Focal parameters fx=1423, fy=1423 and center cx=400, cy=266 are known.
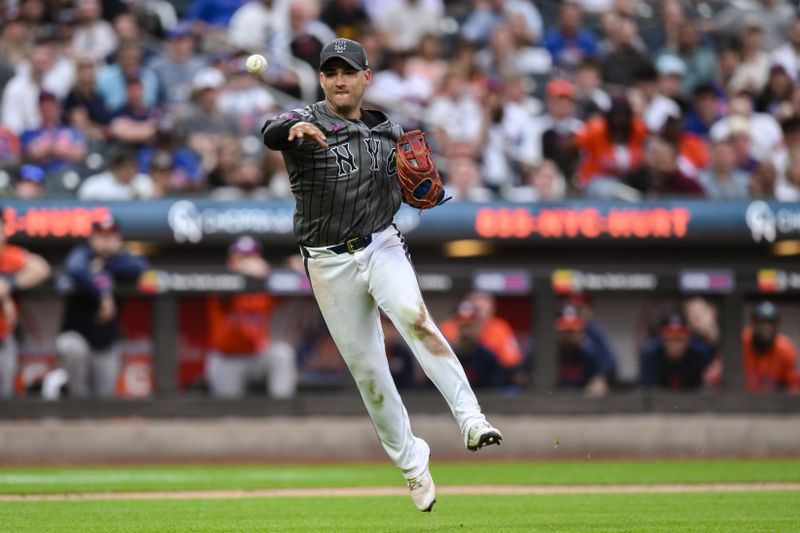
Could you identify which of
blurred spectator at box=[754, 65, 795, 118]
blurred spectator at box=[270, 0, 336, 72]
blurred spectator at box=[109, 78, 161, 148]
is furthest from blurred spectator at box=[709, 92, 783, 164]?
blurred spectator at box=[109, 78, 161, 148]

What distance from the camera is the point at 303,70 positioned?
47.9 ft

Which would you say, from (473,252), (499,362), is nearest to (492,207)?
(473,252)

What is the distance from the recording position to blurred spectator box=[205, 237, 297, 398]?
1237 cm

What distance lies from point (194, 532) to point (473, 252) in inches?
258

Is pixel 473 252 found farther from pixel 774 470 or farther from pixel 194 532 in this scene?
pixel 194 532

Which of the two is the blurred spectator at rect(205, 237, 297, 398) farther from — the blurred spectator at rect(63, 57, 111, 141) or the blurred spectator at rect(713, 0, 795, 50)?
the blurred spectator at rect(713, 0, 795, 50)

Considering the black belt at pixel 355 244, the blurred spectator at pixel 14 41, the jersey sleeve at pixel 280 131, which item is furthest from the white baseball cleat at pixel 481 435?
the blurred spectator at pixel 14 41

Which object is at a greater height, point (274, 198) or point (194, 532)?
point (274, 198)

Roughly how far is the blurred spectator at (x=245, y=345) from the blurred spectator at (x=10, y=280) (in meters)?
1.52

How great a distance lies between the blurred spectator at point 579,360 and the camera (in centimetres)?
1271

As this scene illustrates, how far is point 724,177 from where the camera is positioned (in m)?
13.7

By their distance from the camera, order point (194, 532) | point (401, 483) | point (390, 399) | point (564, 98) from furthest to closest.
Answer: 1. point (564, 98)
2. point (401, 483)
3. point (390, 399)
4. point (194, 532)

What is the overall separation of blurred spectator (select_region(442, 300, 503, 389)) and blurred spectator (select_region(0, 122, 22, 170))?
4.13 metres

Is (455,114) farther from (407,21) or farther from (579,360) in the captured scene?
(579,360)
